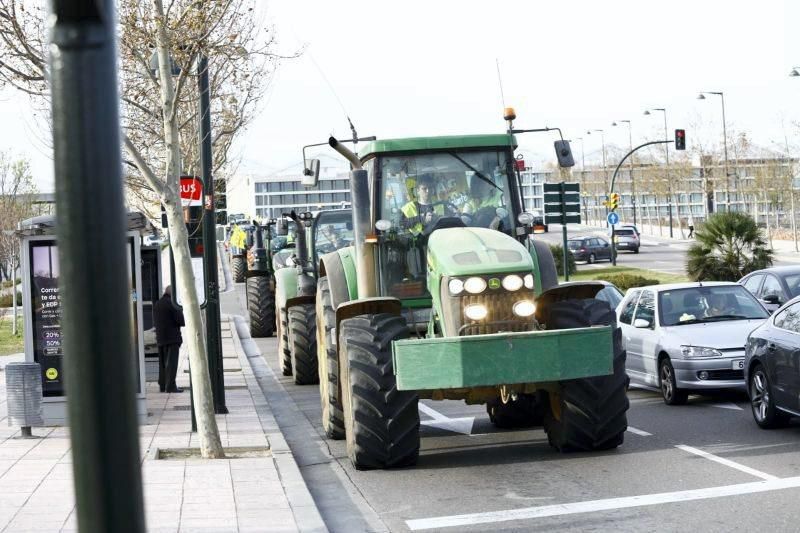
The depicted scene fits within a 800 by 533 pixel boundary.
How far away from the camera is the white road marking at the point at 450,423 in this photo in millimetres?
14462

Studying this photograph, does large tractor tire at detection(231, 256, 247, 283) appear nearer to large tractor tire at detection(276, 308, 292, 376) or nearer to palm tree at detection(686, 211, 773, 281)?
palm tree at detection(686, 211, 773, 281)

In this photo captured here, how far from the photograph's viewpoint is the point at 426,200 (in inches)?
502

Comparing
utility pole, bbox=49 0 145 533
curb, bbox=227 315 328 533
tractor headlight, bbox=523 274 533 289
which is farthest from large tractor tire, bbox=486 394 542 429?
utility pole, bbox=49 0 145 533

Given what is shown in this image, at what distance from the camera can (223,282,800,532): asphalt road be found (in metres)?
9.20

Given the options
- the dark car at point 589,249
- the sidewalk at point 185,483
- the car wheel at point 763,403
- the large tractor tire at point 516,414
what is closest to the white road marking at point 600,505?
the sidewalk at point 185,483

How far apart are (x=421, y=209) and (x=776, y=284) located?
9256 millimetres

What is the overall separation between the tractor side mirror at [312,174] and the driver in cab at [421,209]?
111 cm

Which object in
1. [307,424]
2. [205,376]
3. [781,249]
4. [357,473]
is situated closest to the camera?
[357,473]

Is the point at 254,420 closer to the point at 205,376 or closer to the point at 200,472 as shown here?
the point at 205,376

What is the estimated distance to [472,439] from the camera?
1359 cm

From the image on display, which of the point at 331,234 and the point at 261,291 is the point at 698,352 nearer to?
the point at 331,234

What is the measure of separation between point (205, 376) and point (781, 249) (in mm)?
62102

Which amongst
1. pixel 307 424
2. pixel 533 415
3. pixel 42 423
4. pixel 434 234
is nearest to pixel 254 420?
pixel 307 424

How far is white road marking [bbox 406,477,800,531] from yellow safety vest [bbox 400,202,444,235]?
150 inches
